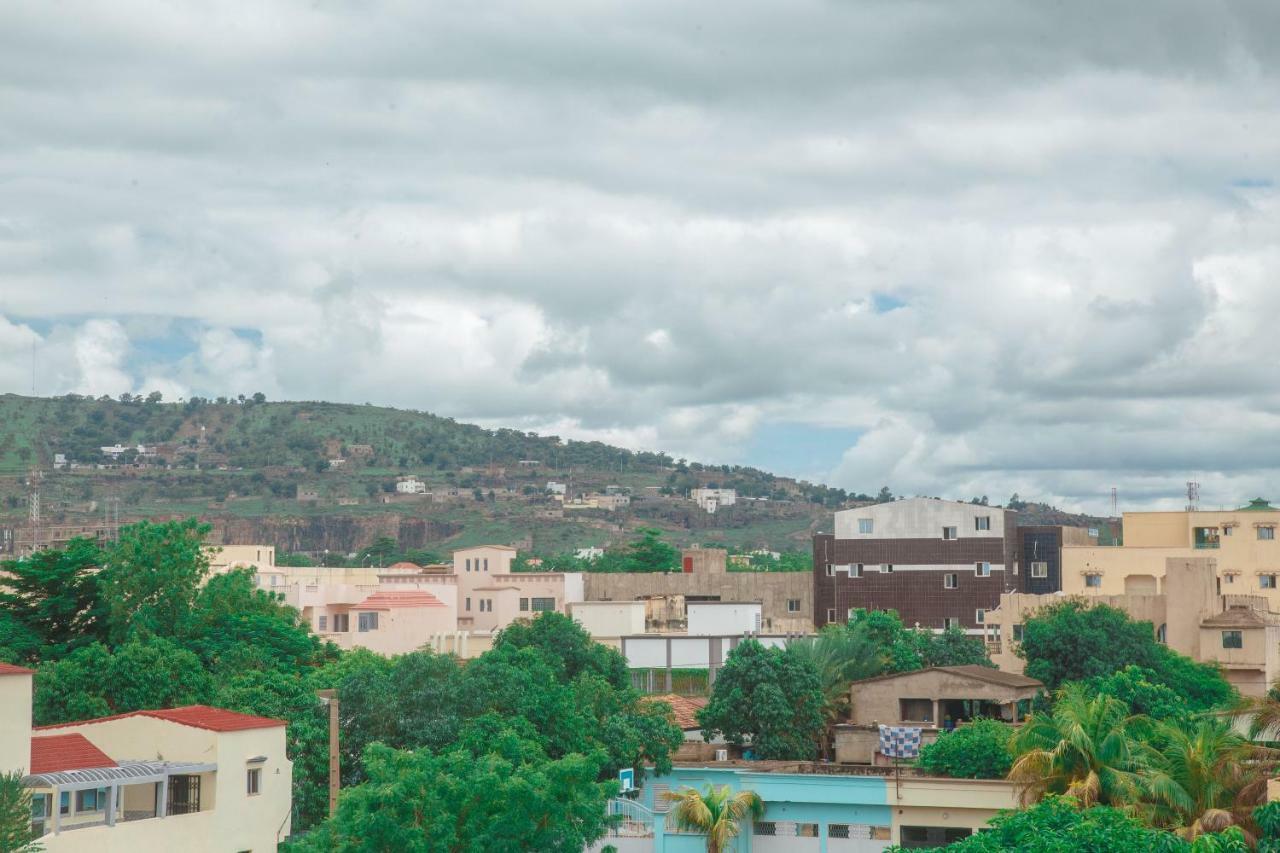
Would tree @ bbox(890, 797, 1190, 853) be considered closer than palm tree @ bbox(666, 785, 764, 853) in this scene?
Yes

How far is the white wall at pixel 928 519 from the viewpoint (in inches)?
3775

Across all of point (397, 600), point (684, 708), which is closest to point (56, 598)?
point (397, 600)

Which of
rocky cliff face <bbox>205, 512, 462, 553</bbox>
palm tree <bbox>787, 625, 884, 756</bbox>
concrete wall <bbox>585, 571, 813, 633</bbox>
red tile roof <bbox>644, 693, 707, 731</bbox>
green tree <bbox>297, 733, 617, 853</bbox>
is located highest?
rocky cliff face <bbox>205, 512, 462, 553</bbox>

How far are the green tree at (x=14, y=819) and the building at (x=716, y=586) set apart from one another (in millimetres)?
67683

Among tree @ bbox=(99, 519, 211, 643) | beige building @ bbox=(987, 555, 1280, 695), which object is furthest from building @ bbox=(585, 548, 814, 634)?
tree @ bbox=(99, 519, 211, 643)

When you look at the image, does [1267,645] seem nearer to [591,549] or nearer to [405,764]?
[405,764]

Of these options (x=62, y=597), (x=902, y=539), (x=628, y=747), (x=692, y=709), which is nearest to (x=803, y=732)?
(x=692, y=709)

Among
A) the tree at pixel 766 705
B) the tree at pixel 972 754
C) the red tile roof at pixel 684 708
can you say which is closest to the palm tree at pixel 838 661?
the tree at pixel 766 705

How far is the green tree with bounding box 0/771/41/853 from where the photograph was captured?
28.1 metres

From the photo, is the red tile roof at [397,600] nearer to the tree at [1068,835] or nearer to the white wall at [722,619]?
the white wall at [722,619]

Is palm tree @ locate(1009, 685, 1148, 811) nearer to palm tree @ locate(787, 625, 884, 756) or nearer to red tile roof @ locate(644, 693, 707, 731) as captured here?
red tile roof @ locate(644, 693, 707, 731)

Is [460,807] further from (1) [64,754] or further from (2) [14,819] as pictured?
(2) [14,819]

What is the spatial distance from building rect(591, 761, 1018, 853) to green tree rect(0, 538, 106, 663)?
2473cm

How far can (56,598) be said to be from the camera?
60.4 metres
